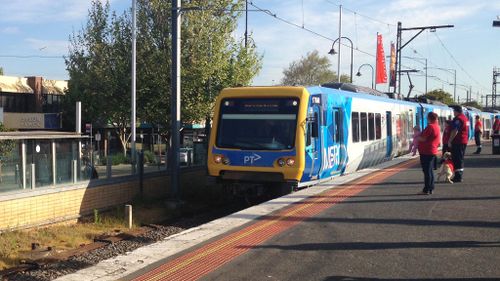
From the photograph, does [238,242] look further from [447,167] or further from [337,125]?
[337,125]

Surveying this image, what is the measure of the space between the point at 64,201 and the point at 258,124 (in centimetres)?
537

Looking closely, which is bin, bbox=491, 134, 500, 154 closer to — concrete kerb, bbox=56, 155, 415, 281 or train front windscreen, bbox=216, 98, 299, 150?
train front windscreen, bbox=216, 98, 299, 150

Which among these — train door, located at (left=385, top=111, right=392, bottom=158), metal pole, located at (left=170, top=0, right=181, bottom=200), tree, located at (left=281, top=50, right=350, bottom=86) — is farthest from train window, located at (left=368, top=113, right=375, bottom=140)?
tree, located at (left=281, top=50, right=350, bottom=86)

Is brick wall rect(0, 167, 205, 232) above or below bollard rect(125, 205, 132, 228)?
above

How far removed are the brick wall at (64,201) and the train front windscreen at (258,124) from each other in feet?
13.6

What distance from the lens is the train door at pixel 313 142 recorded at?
12.9 metres

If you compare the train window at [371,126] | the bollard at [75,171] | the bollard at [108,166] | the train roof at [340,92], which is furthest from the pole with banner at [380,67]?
the bollard at [75,171]

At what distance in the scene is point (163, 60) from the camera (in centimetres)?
2250

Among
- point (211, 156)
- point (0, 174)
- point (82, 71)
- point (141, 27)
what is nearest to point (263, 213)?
point (211, 156)

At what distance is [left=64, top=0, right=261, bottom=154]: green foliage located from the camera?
2219cm

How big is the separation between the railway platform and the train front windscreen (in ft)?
7.80

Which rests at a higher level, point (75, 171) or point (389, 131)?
point (389, 131)

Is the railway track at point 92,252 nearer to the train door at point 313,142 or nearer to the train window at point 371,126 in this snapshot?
the train door at point 313,142

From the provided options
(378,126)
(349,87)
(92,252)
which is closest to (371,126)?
(378,126)
